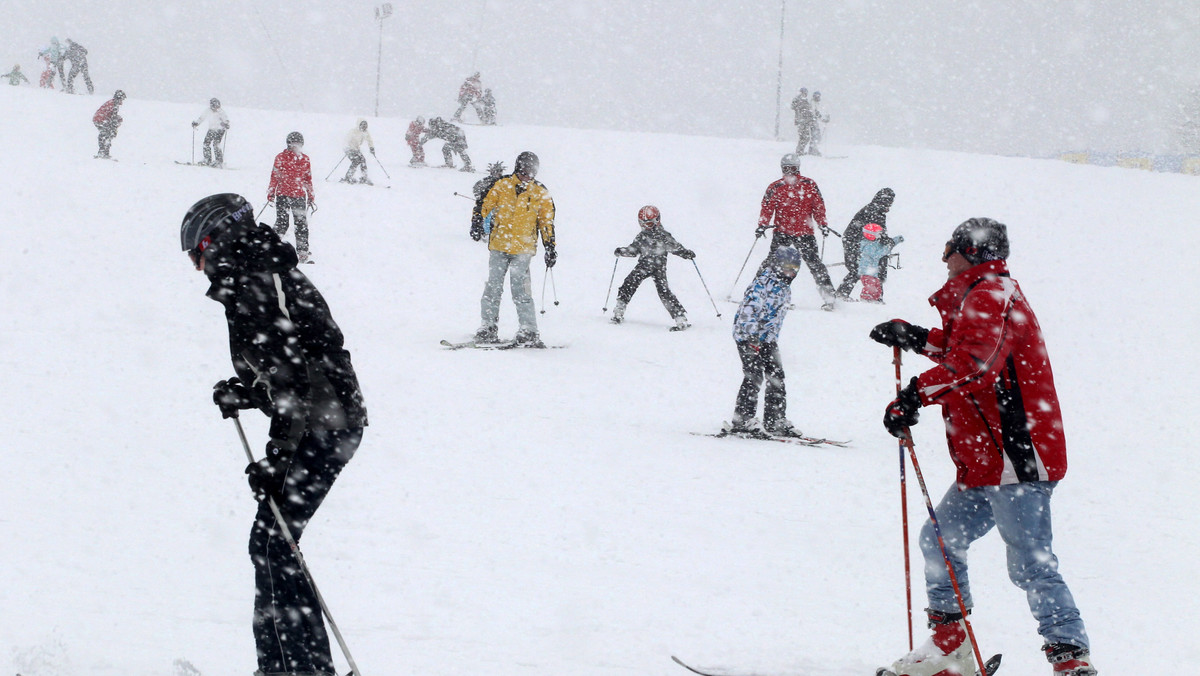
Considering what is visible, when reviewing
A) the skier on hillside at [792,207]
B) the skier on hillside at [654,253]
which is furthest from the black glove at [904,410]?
the skier on hillside at [792,207]

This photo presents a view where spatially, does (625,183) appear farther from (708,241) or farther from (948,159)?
(948,159)

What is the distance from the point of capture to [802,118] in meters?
24.0

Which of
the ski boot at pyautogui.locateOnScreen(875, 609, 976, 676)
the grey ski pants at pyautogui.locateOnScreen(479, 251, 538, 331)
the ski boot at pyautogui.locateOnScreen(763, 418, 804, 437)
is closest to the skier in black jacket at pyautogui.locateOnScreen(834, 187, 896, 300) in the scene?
the grey ski pants at pyautogui.locateOnScreen(479, 251, 538, 331)

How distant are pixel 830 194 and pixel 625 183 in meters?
4.57

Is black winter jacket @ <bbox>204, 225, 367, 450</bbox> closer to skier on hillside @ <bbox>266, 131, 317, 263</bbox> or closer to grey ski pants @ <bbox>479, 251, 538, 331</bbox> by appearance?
grey ski pants @ <bbox>479, 251, 538, 331</bbox>

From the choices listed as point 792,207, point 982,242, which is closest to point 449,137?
point 792,207

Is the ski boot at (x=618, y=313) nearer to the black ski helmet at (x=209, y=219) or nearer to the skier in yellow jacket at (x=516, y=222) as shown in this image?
the skier in yellow jacket at (x=516, y=222)

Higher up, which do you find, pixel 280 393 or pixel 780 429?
pixel 280 393

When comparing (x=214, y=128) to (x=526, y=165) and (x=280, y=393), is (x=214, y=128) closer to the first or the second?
(x=526, y=165)

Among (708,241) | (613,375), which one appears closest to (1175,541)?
(613,375)

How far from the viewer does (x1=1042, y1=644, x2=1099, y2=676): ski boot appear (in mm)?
3150

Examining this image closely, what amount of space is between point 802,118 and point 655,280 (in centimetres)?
1315

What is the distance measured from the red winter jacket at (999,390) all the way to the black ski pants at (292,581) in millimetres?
1897

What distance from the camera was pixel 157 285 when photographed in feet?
38.9
